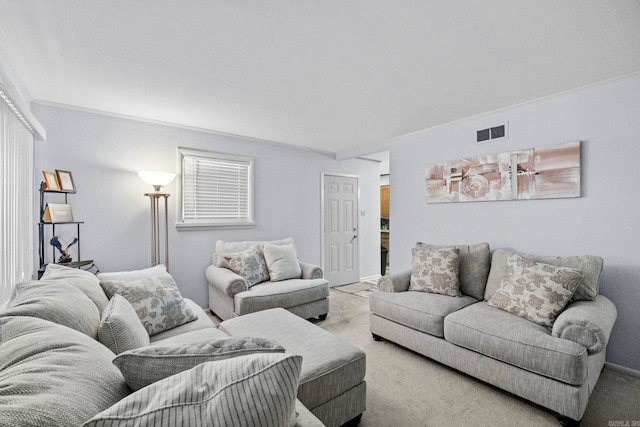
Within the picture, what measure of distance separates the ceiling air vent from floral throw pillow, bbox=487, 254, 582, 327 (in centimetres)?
138

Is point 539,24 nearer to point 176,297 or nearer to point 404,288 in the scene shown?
point 404,288

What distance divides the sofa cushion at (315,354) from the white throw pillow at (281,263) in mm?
1318

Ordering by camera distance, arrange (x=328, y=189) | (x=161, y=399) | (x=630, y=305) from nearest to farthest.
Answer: (x=161, y=399) → (x=630, y=305) → (x=328, y=189)

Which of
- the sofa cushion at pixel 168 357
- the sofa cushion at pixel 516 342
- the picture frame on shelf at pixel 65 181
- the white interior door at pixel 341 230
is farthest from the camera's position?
the white interior door at pixel 341 230

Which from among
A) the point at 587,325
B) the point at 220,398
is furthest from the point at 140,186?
the point at 587,325

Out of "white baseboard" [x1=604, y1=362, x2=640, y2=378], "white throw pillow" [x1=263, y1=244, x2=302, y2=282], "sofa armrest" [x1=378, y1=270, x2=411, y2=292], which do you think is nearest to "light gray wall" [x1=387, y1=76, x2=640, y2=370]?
"white baseboard" [x1=604, y1=362, x2=640, y2=378]

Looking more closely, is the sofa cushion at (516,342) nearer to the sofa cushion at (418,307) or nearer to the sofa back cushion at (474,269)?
the sofa cushion at (418,307)

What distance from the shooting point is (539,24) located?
1.73m

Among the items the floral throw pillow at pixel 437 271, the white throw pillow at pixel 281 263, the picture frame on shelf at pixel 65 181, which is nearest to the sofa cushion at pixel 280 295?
the white throw pillow at pixel 281 263

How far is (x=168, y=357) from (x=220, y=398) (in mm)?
334

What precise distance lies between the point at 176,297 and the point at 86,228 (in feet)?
5.75

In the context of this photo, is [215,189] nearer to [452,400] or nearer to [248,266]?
[248,266]

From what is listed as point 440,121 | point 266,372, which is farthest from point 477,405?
point 440,121

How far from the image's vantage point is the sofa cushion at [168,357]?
34.3 inches
